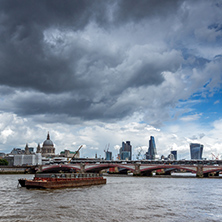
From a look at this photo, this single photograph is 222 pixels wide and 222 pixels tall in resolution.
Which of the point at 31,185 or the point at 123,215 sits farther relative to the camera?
the point at 31,185

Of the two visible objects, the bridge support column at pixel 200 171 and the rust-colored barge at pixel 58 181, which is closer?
the rust-colored barge at pixel 58 181

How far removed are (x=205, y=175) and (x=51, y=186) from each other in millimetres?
117025

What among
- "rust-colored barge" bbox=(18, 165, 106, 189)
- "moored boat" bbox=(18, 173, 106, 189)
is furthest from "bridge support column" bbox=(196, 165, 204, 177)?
"moored boat" bbox=(18, 173, 106, 189)

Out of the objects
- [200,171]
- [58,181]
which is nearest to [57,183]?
[58,181]

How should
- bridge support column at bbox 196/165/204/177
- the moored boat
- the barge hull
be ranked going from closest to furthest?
the barge hull, the moored boat, bridge support column at bbox 196/165/204/177

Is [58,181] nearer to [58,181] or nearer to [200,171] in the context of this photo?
[58,181]

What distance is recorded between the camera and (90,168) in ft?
602

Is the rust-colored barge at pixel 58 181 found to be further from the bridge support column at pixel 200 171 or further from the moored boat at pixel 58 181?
the bridge support column at pixel 200 171

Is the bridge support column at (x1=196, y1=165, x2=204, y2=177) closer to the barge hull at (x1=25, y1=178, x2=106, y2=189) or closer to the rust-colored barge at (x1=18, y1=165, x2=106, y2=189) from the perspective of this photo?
the rust-colored barge at (x1=18, y1=165, x2=106, y2=189)

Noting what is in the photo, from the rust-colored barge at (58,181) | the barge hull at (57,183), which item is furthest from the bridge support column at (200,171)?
the barge hull at (57,183)

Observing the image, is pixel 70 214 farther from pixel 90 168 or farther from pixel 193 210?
pixel 90 168

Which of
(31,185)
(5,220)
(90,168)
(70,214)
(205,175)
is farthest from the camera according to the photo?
(90,168)

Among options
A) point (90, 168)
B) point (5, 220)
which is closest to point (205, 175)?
point (90, 168)

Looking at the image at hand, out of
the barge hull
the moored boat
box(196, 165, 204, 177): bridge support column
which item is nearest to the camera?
the barge hull
